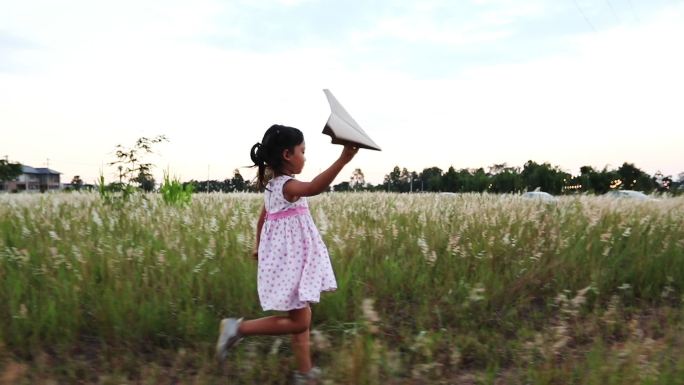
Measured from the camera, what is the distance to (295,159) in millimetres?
2932

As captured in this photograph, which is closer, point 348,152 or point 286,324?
point 348,152

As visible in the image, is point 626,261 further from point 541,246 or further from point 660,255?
point 541,246

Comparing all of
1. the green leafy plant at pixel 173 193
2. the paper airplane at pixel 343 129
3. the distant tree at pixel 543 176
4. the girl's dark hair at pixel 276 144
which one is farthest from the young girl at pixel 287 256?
the distant tree at pixel 543 176

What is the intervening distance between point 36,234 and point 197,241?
1.88 metres

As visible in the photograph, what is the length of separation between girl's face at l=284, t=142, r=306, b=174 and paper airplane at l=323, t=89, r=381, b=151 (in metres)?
0.35

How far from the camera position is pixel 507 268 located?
4586 millimetres

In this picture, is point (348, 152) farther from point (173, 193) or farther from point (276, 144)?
point (173, 193)

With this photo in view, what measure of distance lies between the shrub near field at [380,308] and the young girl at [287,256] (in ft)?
0.59

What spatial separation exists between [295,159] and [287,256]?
534mm

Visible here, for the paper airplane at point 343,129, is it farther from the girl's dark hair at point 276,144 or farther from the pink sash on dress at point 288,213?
the pink sash on dress at point 288,213

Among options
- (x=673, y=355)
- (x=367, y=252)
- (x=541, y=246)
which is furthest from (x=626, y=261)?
(x=367, y=252)

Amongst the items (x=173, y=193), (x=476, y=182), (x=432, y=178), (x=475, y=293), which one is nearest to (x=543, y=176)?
(x=476, y=182)

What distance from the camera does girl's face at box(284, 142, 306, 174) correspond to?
2916 millimetres

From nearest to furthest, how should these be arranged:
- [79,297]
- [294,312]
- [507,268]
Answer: [294,312], [79,297], [507,268]
